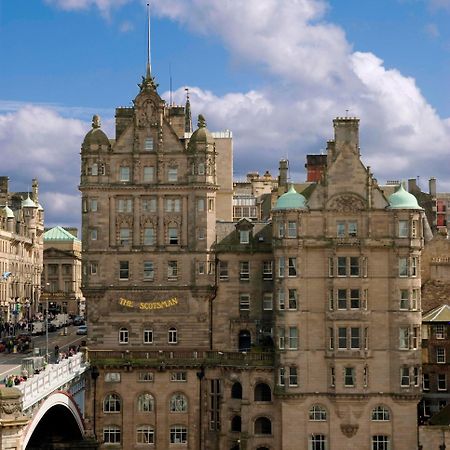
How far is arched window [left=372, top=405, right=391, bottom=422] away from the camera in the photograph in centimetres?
11931

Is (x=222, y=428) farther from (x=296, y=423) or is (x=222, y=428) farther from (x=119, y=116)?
(x=119, y=116)

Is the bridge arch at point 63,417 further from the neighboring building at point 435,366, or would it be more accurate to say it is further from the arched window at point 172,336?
the neighboring building at point 435,366

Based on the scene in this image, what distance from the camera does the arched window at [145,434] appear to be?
125 meters

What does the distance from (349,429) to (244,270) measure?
20.8 meters

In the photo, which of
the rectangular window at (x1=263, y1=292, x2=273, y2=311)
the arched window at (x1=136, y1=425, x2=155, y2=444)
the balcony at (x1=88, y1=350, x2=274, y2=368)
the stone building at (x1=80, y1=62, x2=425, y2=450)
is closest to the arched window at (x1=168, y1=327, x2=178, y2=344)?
the stone building at (x1=80, y1=62, x2=425, y2=450)

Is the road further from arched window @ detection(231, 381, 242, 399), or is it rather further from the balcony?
arched window @ detection(231, 381, 242, 399)

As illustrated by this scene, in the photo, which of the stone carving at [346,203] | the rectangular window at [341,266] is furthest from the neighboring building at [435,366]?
the stone carving at [346,203]

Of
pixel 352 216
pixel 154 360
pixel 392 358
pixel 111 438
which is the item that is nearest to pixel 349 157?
pixel 352 216

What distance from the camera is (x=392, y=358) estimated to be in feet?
392

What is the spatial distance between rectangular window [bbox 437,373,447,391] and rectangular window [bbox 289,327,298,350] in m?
18.9

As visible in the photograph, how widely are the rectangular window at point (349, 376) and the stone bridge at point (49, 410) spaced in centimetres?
2681

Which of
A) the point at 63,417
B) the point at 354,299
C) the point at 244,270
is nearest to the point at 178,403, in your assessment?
the point at 63,417

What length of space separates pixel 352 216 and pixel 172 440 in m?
30.6

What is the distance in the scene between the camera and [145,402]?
125188 millimetres
